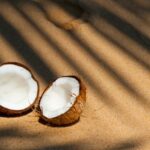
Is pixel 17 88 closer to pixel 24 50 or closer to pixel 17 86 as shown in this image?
pixel 17 86

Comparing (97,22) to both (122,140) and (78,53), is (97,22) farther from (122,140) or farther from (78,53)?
(122,140)

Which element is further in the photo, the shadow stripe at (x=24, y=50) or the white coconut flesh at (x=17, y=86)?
the shadow stripe at (x=24, y=50)

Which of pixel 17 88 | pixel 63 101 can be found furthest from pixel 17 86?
pixel 63 101

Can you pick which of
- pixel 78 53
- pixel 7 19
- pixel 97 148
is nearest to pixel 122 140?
pixel 97 148

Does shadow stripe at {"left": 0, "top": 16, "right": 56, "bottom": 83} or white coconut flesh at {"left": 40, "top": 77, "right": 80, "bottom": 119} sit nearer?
white coconut flesh at {"left": 40, "top": 77, "right": 80, "bottom": 119}

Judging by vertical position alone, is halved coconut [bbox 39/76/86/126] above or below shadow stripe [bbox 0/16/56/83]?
above

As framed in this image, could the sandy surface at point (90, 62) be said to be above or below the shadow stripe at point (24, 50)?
above
